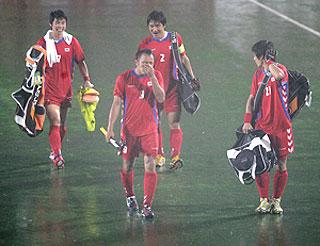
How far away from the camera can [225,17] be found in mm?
30094

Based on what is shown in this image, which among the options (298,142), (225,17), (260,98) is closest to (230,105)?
(298,142)

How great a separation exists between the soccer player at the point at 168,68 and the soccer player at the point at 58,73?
99 cm

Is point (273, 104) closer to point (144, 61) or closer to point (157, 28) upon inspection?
point (144, 61)

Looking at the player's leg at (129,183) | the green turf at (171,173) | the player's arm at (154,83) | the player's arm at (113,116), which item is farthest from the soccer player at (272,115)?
the player's arm at (113,116)

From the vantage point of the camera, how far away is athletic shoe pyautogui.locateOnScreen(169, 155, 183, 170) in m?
18.5

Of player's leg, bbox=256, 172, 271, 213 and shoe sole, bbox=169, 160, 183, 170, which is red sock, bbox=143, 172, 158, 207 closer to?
player's leg, bbox=256, 172, 271, 213

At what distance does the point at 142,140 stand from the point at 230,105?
6142mm

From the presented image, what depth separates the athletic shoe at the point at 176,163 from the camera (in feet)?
60.8

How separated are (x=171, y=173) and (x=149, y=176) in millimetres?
2299

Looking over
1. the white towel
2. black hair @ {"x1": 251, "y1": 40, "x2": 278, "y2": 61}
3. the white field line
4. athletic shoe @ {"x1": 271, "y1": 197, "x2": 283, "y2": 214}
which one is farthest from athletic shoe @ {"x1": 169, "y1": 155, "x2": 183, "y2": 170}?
the white field line

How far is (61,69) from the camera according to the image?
1877 centimetres

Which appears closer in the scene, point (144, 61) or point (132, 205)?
point (144, 61)

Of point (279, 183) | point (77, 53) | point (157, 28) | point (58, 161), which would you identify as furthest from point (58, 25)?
point (279, 183)

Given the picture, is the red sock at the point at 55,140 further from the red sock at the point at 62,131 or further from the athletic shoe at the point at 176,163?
the athletic shoe at the point at 176,163
